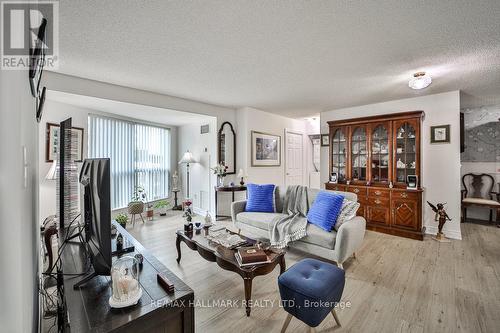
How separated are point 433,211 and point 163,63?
4875mm

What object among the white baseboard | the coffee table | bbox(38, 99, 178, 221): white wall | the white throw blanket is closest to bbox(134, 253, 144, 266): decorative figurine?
the coffee table

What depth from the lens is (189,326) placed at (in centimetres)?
118

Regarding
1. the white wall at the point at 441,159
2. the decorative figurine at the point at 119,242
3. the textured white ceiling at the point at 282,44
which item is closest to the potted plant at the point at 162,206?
the textured white ceiling at the point at 282,44

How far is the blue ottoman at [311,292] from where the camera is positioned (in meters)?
1.51

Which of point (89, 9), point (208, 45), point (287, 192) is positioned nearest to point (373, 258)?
point (287, 192)

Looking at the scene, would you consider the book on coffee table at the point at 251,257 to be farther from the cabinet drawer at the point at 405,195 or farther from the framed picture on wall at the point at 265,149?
the framed picture on wall at the point at 265,149

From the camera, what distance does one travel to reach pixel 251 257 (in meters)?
1.93

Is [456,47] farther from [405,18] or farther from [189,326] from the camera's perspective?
[189,326]

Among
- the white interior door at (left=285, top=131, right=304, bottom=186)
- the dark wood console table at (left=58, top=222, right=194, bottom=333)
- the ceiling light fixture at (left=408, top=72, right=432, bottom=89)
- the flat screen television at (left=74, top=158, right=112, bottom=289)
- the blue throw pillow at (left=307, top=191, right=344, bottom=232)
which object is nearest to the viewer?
the dark wood console table at (left=58, top=222, right=194, bottom=333)

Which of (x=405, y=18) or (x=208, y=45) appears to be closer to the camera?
(x=405, y=18)

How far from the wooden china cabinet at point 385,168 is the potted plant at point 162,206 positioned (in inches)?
147

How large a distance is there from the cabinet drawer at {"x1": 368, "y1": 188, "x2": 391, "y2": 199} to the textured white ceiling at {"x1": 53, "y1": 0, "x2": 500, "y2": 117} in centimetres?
169

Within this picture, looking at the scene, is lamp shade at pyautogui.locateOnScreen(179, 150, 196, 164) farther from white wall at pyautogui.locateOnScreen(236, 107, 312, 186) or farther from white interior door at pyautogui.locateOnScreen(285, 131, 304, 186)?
white interior door at pyautogui.locateOnScreen(285, 131, 304, 186)

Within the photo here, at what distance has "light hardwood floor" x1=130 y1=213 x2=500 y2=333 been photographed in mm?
1785
